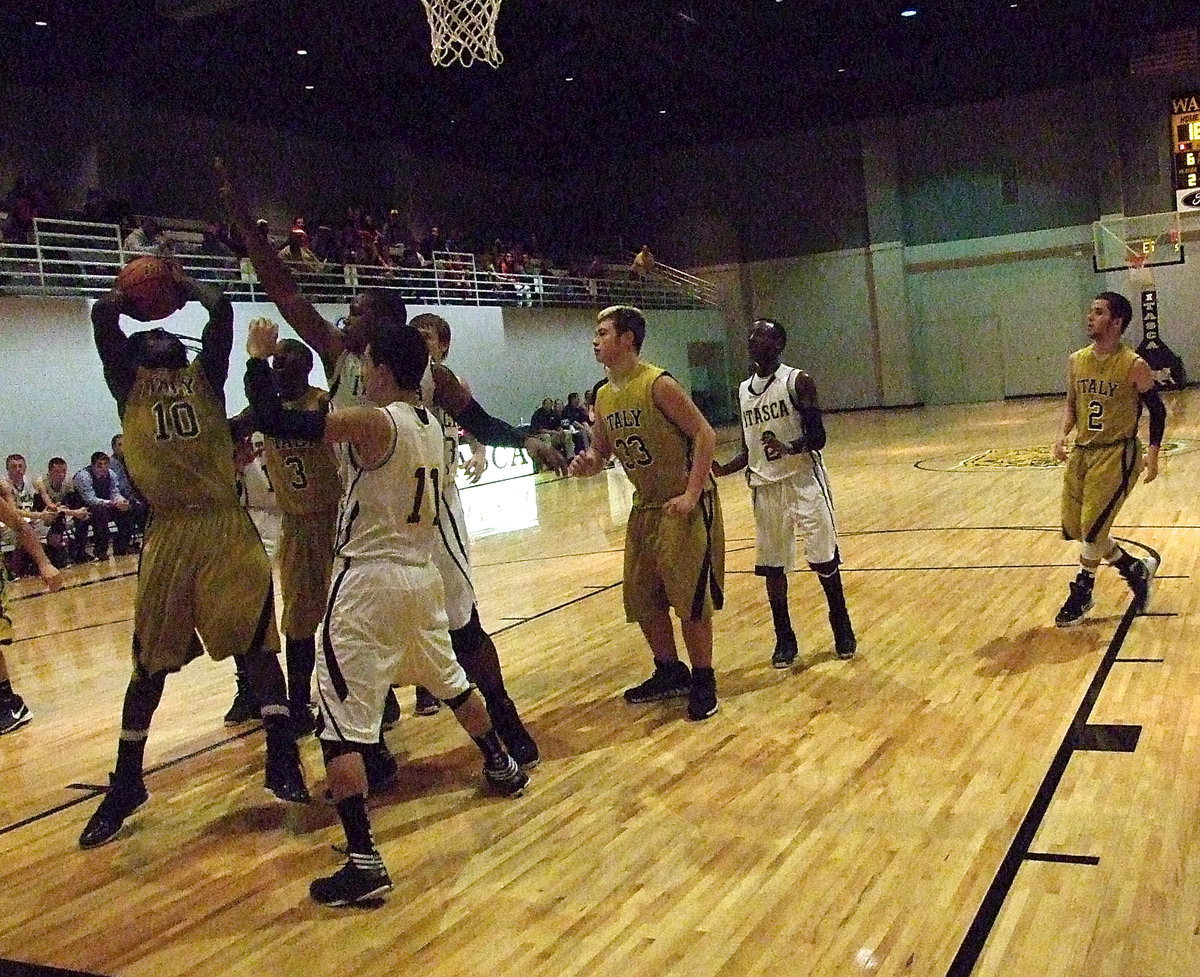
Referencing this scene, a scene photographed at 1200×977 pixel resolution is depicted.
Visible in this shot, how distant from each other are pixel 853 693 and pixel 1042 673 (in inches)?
35.6

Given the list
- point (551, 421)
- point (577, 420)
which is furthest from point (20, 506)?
point (577, 420)

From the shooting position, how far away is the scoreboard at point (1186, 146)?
24188 millimetres

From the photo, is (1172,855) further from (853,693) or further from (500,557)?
(500,557)

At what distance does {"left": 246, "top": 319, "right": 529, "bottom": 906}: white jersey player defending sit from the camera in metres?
3.57

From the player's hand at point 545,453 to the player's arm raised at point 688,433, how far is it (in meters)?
1.00

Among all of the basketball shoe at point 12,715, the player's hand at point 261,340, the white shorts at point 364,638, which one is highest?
the player's hand at point 261,340

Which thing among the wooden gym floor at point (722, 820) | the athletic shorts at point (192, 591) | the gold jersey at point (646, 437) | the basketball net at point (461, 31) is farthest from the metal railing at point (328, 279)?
the athletic shorts at point (192, 591)

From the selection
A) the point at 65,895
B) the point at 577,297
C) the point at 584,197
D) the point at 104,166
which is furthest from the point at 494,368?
the point at 65,895

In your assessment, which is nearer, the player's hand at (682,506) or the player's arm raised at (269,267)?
the player's arm raised at (269,267)

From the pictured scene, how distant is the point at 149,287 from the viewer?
417 cm

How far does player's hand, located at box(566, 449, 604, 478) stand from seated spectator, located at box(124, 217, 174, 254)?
36.9 ft

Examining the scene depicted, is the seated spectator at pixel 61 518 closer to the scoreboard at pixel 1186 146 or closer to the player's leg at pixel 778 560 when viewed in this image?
the player's leg at pixel 778 560

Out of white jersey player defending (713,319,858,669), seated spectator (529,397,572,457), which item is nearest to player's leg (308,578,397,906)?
white jersey player defending (713,319,858,669)

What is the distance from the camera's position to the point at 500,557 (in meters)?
10.8
